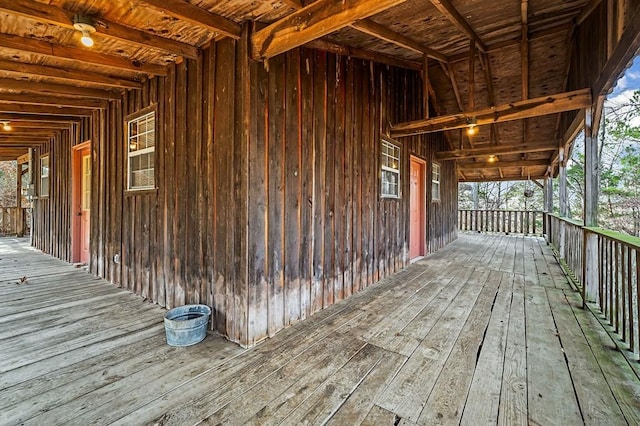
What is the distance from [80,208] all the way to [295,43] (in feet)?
18.6

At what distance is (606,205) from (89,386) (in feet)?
60.7

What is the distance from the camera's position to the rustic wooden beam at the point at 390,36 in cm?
285

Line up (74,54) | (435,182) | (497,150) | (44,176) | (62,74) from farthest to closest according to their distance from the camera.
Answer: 1. (435,182)
2. (497,150)
3. (44,176)
4. (62,74)
5. (74,54)

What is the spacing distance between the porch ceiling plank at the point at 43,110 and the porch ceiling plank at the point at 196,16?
11.9 feet

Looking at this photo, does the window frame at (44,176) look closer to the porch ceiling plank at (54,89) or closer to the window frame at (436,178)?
the porch ceiling plank at (54,89)

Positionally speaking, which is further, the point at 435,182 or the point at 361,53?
the point at 435,182

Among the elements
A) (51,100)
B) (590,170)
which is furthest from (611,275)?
(51,100)

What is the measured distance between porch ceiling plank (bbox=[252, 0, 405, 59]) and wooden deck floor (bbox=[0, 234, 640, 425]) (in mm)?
2389

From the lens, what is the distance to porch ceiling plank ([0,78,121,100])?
11.0 feet

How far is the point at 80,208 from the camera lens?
18.1 ft

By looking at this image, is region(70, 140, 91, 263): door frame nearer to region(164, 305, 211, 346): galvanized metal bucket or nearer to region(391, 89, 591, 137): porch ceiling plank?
region(164, 305, 211, 346): galvanized metal bucket

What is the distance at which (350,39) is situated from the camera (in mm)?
3479

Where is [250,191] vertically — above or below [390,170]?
below

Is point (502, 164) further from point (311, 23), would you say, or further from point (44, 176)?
point (44, 176)
